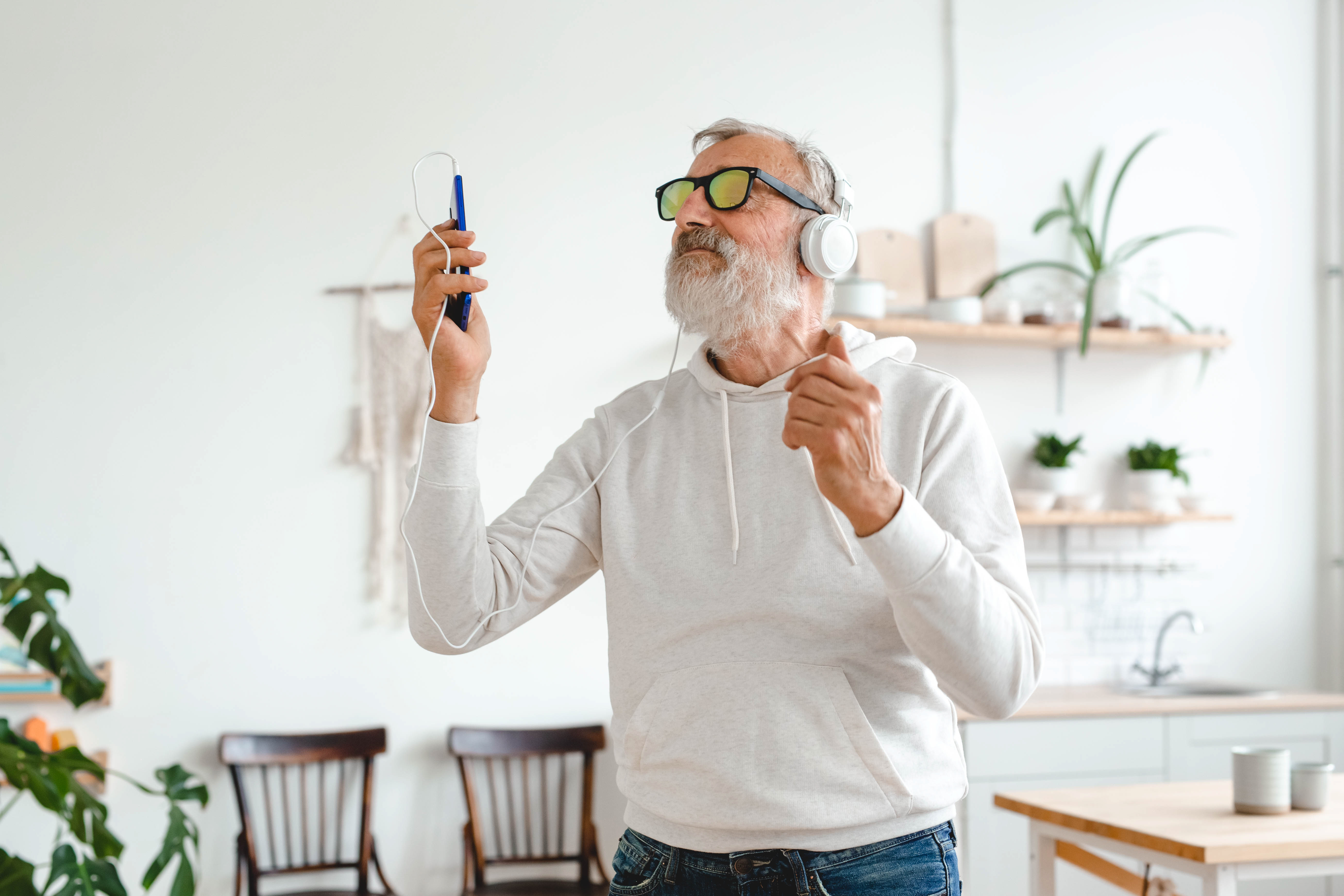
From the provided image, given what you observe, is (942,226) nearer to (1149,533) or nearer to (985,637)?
(1149,533)

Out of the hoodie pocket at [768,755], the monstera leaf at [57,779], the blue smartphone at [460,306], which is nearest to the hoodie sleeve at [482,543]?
the blue smartphone at [460,306]

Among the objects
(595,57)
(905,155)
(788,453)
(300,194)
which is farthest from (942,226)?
(788,453)

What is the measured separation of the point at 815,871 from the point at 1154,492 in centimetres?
317

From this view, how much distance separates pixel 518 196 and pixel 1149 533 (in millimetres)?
2549

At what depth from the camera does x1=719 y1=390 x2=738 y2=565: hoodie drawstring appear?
1.18 metres

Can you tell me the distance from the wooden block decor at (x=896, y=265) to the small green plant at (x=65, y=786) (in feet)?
8.51

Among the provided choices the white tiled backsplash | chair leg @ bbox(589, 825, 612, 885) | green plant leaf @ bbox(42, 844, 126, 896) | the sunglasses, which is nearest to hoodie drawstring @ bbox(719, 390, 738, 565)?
the sunglasses

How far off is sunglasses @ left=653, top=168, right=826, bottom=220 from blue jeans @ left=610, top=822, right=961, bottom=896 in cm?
74

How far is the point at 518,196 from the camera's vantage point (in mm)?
3557

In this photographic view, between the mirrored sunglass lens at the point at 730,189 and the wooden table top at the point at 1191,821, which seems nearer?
the mirrored sunglass lens at the point at 730,189

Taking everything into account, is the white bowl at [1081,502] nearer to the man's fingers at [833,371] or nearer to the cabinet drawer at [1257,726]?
the cabinet drawer at [1257,726]

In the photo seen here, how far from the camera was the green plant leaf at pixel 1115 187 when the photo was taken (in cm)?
391

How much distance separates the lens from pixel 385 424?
11.2 feet

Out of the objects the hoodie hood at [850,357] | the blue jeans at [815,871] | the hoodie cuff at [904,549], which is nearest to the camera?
the hoodie cuff at [904,549]
